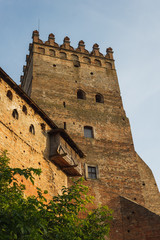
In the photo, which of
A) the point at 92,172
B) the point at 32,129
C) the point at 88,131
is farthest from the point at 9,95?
the point at 88,131

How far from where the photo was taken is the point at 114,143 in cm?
1986

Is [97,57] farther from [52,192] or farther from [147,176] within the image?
[52,192]

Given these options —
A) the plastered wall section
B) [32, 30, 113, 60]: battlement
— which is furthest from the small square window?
[32, 30, 113, 60]: battlement

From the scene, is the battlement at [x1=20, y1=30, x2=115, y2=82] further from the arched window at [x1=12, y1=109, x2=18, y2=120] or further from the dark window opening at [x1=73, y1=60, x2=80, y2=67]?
the arched window at [x1=12, y1=109, x2=18, y2=120]

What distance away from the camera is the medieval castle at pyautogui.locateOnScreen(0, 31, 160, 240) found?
13.7 m

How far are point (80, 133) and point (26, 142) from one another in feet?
21.0

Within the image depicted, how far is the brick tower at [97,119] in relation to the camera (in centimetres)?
1748

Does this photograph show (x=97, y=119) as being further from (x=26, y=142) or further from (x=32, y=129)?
(x=26, y=142)

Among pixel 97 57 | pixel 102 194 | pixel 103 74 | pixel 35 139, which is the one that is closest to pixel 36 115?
pixel 35 139

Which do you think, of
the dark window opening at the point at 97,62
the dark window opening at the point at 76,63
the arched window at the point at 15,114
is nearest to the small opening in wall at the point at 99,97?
the dark window opening at the point at 76,63

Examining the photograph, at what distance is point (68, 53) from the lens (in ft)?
82.3

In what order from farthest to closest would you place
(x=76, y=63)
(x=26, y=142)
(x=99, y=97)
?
(x=76, y=63) → (x=99, y=97) → (x=26, y=142)

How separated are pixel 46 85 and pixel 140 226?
1088cm

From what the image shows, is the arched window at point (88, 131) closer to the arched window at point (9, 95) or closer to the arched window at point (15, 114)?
the arched window at point (15, 114)
